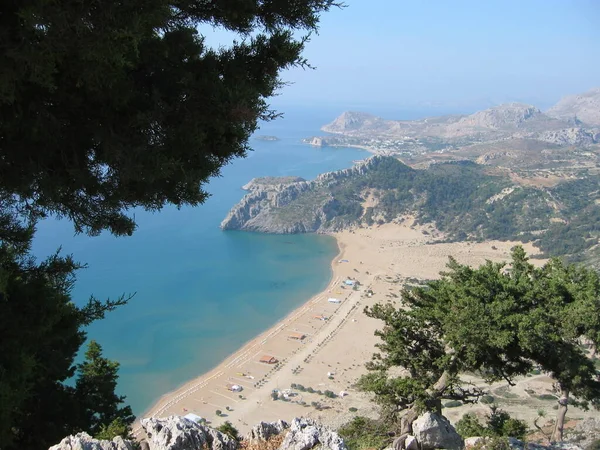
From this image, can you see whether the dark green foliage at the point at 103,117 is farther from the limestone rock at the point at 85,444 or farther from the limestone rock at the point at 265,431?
the limestone rock at the point at 265,431

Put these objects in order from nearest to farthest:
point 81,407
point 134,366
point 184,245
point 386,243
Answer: point 81,407 < point 134,366 < point 184,245 < point 386,243

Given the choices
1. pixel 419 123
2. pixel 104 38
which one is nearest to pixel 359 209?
pixel 104 38

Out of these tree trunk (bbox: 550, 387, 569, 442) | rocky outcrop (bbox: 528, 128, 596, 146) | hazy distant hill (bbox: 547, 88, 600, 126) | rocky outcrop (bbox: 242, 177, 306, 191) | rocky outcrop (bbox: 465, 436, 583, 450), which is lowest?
tree trunk (bbox: 550, 387, 569, 442)

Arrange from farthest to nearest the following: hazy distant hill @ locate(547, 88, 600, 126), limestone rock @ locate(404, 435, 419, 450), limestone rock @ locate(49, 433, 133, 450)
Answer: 1. hazy distant hill @ locate(547, 88, 600, 126)
2. limestone rock @ locate(404, 435, 419, 450)
3. limestone rock @ locate(49, 433, 133, 450)

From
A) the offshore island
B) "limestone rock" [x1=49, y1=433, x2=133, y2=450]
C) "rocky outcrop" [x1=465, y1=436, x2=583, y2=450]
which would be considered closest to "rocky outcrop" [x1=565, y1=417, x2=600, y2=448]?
the offshore island

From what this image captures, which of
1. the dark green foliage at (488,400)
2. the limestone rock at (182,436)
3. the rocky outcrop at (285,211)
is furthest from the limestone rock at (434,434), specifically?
the rocky outcrop at (285,211)

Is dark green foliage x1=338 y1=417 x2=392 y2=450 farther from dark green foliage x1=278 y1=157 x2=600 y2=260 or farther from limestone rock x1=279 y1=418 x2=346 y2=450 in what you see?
dark green foliage x1=278 y1=157 x2=600 y2=260

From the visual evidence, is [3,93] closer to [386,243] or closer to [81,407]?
[81,407]
